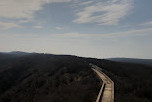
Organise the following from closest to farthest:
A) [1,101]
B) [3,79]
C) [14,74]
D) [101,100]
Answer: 1. [101,100]
2. [1,101]
3. [3,79]
4. [14,74]

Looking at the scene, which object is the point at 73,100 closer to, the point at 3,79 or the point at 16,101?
the point at 16,101

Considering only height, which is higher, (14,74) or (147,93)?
(147,93)

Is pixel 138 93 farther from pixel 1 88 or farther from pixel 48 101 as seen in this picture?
pixel 1 88

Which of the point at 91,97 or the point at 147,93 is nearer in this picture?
the point at 91,97

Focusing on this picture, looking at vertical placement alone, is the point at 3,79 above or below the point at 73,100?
below

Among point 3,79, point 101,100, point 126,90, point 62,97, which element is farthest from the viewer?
point 3,79

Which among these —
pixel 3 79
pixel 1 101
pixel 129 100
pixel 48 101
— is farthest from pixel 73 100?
pixel 3 79

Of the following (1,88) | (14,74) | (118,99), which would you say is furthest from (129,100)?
(14,74)

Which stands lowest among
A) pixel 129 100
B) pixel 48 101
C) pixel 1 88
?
pixel 1 88

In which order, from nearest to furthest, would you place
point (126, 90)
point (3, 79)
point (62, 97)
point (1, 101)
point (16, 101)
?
point (62, 97) < point (126, 90) < point (16, 101) < point (1, 101) < point (3, 79)

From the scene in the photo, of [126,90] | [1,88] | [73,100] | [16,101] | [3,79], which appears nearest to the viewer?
[73,100]
